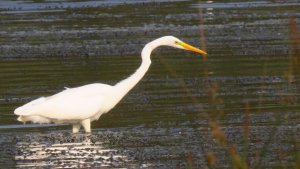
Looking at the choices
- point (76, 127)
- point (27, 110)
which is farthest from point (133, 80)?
point (27, 110)

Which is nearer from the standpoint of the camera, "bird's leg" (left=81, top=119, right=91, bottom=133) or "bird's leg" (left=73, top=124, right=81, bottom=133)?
"bird's leg" (left=81, top=119, right=91, bottom=133)

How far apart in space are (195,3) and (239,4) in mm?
1308

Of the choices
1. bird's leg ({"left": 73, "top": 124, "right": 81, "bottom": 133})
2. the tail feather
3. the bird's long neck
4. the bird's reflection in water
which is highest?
the bird's long neck

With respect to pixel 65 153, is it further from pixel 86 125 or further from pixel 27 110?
pixel 86 125

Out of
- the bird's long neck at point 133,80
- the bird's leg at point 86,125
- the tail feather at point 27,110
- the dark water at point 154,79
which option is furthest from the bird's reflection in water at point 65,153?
the bird's long neck at point 133,80

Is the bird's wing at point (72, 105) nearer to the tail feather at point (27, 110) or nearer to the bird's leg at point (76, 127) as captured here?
the tail feather at point (27, 110)

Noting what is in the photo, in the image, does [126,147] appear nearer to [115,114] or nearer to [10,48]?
[115,114]

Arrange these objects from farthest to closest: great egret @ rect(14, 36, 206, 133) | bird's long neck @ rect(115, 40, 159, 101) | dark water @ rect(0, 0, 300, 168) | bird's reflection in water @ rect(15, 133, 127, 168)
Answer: bird's long neck @ rect(115, 40, 159, 101) → great egret @ rect(14, 36, 206, 133) → dark water @ rect(0, 0, 300, 168) → bird's reflection in water @ rect(15, 133, 127, 168)

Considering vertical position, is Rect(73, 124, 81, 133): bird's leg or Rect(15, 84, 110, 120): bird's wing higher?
Rect(15, 84, 110, 120): bird's wing

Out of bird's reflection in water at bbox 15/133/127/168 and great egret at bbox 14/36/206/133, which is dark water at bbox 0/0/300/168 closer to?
bird's reflection in water at bbox 15/133/127/168

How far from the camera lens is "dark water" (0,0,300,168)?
426 inches

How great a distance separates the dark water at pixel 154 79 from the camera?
10.8 metres

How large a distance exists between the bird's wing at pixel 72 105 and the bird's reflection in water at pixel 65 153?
266 millimetres

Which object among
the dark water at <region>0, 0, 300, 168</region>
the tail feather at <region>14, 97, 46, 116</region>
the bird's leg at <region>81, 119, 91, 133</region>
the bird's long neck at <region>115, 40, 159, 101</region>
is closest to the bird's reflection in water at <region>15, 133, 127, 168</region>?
the dark water at <region>0, 0, 300, 168</region>
